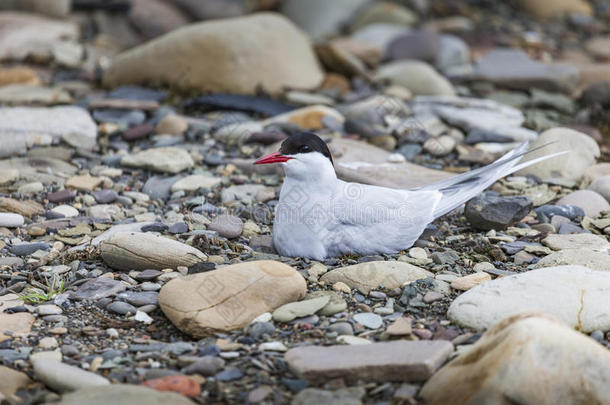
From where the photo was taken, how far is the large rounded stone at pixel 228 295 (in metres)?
3.76

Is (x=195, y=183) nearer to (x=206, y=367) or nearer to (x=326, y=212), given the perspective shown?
(x=326, y=212)

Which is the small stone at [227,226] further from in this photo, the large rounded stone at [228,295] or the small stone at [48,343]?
the small stone at [48,343]

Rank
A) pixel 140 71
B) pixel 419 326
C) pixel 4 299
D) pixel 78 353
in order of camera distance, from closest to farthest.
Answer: pixel 78 353 < pixel 419 326 < pixel 4 299 < pixel 140 71

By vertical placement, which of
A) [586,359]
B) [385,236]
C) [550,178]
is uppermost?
[586,359]

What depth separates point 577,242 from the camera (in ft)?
16.5

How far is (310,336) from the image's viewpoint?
3.73 metres

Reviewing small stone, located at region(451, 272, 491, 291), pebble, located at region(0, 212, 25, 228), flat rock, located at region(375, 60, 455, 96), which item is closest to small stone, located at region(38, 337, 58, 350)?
pebble, located at region(0, 212, 25, 228)

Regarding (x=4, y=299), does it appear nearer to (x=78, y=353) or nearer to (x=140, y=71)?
(x=78, y=353)

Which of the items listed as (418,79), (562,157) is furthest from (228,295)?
(418,79)

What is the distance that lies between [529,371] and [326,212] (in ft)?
5.85

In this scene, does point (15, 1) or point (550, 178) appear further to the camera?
point (15, 1)

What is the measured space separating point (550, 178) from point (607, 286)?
2548mm

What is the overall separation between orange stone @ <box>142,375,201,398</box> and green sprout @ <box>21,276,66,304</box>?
3.65 ft

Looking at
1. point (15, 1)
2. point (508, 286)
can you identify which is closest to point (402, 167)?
point (508, 286)
